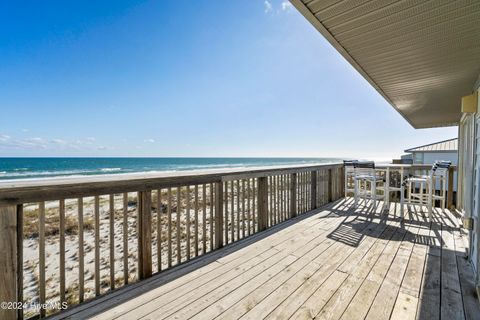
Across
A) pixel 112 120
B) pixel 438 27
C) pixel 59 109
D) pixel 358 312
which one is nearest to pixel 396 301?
pixel 358 312

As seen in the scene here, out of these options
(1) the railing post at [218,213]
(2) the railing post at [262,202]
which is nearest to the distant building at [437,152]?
(2) the railing post at [262,202]

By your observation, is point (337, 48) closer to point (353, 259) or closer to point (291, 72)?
point (353, 259)

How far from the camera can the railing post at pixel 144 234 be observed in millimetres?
1812

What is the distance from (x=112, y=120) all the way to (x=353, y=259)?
29.9 m

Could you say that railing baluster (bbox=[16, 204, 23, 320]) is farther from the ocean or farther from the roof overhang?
the ocean

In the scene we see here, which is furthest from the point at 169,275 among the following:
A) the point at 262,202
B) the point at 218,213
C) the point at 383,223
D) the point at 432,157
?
the point at 432,157

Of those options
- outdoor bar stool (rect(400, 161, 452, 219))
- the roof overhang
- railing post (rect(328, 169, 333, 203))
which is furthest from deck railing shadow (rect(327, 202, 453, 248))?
the roof overhang

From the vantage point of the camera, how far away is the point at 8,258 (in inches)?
47.6

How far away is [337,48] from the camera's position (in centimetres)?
211

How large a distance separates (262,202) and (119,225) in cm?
405

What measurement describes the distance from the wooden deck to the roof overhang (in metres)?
2.11

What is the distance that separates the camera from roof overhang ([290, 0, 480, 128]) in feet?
5.02

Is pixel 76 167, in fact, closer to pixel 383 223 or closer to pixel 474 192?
pixel 383 223

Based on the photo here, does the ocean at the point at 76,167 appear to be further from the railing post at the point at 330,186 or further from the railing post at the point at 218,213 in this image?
the railing post at the point at 218,213
